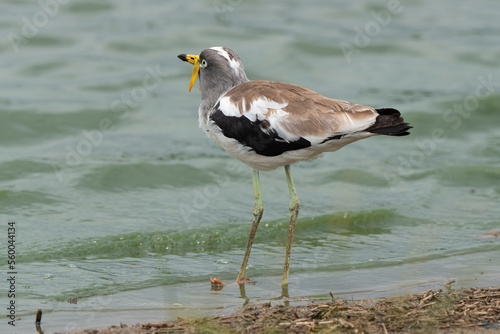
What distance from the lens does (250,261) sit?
27.5 feet

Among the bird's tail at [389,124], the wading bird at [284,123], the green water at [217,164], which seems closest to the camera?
the bird's tail at [389,124]

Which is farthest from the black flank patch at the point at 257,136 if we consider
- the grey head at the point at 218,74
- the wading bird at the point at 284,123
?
the grey head at the point at 218,74

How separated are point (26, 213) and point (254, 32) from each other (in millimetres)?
10745

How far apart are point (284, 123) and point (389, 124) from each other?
0.96 meters

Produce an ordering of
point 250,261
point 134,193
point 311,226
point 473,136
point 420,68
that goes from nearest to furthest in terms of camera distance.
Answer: point 250,261 → point 311,226 → point 134,193 → point 473,136 → point 420,68

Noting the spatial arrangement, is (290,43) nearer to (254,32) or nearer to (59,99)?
(254,32)

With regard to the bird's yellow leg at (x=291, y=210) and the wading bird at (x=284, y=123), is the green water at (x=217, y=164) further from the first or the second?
the wading bird at (x=284, y=123)

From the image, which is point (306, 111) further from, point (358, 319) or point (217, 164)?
point (217, 164)

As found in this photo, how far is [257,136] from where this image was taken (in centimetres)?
683

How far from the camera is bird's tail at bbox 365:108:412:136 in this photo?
621 centimetres

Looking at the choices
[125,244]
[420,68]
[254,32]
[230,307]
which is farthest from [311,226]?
[254,32]

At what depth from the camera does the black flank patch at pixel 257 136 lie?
266 inches

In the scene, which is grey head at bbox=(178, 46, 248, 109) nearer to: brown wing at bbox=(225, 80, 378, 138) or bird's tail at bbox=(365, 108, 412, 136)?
brown wing at bbox=(225, 80, 378, 138)

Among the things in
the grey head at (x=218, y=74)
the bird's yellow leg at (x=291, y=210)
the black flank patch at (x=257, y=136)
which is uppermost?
the grey head at (x=218, y=74)
